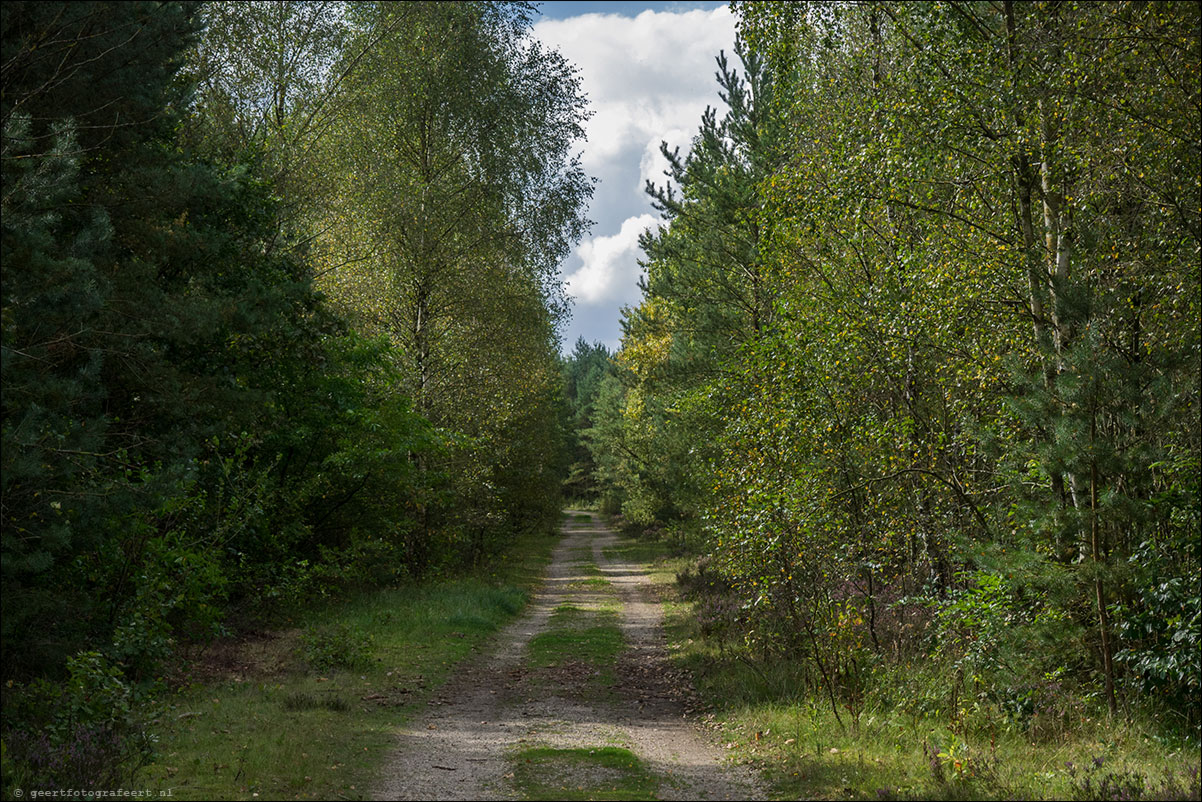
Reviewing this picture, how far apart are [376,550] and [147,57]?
10.6 m

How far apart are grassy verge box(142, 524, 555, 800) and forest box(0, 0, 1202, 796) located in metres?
0.61

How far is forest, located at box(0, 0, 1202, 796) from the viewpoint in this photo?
7.44 meters

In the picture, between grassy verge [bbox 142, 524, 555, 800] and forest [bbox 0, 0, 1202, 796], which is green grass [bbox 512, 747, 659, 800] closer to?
grassy verge [bbox 142, 524, 555, 800]

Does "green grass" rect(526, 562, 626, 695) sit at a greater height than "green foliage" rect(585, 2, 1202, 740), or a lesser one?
lesser

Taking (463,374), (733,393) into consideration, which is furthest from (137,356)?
(463,374)

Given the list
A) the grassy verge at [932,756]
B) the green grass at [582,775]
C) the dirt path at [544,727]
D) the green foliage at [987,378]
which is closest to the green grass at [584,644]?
the dirt path at [544,727]

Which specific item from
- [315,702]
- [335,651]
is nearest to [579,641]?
[335,651]

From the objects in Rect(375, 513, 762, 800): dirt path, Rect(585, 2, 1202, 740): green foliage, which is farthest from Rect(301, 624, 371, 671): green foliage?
Rect(585, 2, 1202, 740): green foliage

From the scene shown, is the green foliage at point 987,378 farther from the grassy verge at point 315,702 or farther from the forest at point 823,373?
the grassy verge at point 315,702

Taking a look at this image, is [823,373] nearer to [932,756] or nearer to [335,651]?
[932,756]

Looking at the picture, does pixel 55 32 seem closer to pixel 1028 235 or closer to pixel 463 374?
pixel 1028 235

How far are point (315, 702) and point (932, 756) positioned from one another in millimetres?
6916

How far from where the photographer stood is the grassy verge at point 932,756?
651cm

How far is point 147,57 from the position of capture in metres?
9.88
